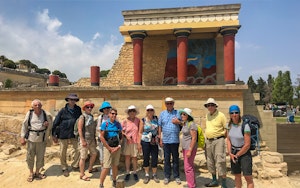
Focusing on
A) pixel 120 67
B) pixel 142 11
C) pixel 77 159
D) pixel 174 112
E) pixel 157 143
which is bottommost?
pixel 77 159

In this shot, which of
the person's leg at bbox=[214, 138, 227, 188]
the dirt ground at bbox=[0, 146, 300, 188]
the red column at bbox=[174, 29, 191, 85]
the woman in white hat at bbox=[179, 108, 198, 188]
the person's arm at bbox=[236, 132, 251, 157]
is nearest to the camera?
the person's arm at bbox=[236, 132, 251, 157]

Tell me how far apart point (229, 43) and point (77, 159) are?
383 inches

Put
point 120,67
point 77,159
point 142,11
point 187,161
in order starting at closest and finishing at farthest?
point 187,161, point 77,159, point 142,11, point 120,67

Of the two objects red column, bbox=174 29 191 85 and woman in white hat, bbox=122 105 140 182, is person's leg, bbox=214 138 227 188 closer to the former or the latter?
woman in white hat, bbox=122 105 140 182

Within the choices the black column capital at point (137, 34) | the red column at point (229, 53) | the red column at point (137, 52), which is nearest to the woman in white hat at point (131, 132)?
the red column at point (137, 52)

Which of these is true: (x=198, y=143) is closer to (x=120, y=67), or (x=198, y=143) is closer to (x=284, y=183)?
(x=284, y=183)

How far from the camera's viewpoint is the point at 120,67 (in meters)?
15.3

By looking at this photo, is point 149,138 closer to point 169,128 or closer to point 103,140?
point 169,128

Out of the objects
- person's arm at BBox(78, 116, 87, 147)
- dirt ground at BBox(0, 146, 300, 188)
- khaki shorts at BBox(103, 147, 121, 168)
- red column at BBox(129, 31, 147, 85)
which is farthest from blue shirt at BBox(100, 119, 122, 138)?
red column at BBox(129, 31, 147, 85)

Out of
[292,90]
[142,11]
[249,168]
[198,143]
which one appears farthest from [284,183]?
[292,90]

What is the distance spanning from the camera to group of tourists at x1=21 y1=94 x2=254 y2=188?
15.2ft

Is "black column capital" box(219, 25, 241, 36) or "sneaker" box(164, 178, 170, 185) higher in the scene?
"black column capital" box(219, 25, 241, 36)

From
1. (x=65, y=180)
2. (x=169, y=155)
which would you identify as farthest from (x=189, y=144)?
Result: (x=65, y=180)

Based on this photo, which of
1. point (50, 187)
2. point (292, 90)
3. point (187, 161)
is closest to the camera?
point (187, 161)
